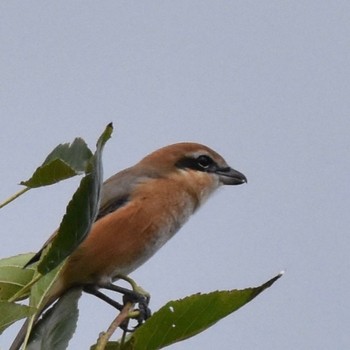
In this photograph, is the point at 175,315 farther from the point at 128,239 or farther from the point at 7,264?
the point at 128,239

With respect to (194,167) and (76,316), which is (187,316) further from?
(194,167)

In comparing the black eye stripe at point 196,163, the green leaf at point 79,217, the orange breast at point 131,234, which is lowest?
the orange breast at point 131,234

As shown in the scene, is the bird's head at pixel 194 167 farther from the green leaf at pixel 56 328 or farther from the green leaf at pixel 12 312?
the green leaf at pixel 12 312

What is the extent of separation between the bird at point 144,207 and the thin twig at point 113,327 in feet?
4.23

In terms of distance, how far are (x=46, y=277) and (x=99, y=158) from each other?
0.32 metres

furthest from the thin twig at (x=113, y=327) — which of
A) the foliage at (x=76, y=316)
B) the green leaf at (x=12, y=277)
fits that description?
the green leaf at (x=12, y=277)

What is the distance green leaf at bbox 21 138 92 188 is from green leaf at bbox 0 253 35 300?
0.21 m

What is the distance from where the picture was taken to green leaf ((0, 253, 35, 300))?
164cm

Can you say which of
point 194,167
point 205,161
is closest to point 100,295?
point 194,167

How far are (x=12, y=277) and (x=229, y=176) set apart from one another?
9.42ft

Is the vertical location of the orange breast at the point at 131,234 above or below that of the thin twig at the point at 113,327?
below

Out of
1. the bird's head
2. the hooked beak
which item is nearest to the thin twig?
the bird's head

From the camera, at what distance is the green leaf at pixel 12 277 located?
5.38 feet

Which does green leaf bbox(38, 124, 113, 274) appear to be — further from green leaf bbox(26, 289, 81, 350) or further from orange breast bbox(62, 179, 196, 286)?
orange breast bbox(62, 179, 196, 286)
